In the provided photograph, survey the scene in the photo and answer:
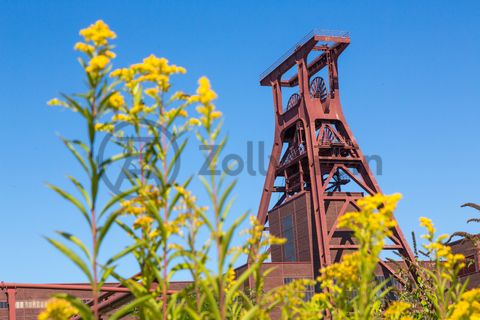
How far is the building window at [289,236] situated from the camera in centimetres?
6366

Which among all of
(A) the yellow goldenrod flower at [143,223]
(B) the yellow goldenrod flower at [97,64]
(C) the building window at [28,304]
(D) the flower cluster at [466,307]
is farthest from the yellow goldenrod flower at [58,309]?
(C) the building window at [28,304]

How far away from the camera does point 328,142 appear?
196 ft

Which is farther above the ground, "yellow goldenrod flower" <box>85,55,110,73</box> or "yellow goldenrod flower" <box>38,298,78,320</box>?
"yellow goldenrod flower" <box>85,55,110,73</box>

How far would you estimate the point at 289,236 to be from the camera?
64.3 metres

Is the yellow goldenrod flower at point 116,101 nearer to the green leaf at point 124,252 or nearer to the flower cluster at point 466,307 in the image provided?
the green leaf at point 124,252

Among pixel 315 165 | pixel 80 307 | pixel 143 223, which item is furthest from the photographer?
pixel 315 165

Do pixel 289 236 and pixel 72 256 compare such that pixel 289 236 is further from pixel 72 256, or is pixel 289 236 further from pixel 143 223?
pixel 72 256

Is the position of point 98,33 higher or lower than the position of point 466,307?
higher

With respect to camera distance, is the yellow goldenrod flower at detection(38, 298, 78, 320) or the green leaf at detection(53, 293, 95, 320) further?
the yellow goldenrod flower at detection(38, 298, 78, 320)

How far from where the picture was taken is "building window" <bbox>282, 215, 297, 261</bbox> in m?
63.7

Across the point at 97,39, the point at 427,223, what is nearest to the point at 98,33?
the point at 97,39

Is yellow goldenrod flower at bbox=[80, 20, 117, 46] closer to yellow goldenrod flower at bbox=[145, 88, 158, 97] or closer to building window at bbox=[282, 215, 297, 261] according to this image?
yellow goldenrod flower at bbox=[145, 88, 158, 97]

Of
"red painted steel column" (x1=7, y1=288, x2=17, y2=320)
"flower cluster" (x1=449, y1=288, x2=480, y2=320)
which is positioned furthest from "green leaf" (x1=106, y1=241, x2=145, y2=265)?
"red painted steel column" (x1=7, y1=288, x2=17, y2=320)

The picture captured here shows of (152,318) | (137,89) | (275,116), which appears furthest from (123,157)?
(275,116)
